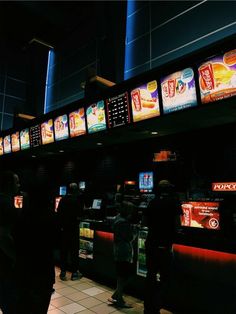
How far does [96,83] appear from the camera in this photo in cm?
613

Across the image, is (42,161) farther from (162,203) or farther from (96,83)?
(162,203)

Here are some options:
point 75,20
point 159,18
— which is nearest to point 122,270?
point 159,18

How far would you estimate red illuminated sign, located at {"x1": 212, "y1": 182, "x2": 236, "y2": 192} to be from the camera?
16.9ft

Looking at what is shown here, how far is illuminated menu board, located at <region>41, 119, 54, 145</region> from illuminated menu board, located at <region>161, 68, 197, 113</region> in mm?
3609

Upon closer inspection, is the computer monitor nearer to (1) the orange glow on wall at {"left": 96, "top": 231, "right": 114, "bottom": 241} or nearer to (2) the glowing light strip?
(1) the orange glow on wall at {"left": 96, "top": 231, "right": 114, "bottom": 241}

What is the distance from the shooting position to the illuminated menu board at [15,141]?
841 cm

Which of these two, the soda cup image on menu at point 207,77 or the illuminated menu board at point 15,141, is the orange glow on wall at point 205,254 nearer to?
the soda cup image on menu at point 207,77

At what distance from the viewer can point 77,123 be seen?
6.12 m

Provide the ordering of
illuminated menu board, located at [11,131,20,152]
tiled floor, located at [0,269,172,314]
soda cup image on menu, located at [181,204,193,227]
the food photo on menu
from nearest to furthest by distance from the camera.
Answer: tiled floor, located at [0,269,172,314] < the food photo on menu < soda cup image on menu, located at [181,204,193,227] < illuminated menu board, located at [11,131,20,152]

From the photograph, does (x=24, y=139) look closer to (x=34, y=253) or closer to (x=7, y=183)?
(x=7, y=183)

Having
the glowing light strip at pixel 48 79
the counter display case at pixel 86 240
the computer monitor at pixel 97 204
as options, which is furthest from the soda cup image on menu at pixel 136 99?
the glowing light strip at pixel 48 79

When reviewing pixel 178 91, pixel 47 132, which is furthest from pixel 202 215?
pixel 47 132

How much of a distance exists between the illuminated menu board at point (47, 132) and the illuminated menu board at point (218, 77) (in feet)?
14.1

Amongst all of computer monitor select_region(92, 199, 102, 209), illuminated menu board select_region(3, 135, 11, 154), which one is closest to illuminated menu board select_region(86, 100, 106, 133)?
computer monitor select_region(92, 199, 102, 209)
